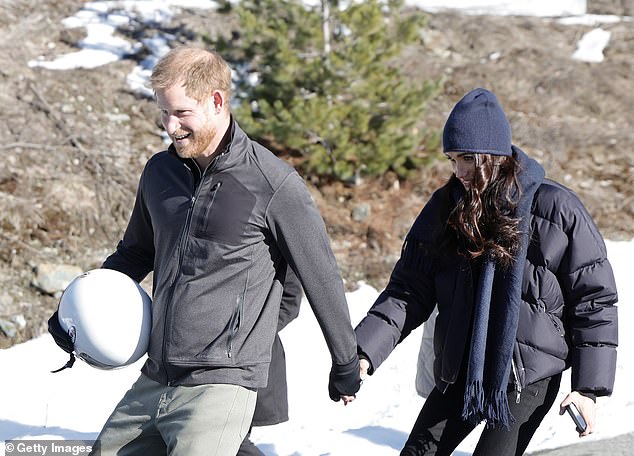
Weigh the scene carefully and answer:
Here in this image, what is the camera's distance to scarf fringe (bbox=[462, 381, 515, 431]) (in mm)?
3014

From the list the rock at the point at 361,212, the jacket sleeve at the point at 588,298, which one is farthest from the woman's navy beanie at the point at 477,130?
the rock at the point at 361,212

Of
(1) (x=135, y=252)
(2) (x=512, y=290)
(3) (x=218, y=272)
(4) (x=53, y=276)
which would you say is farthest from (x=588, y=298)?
(4) (x=53, y=276)

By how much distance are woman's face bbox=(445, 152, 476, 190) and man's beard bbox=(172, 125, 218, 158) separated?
2.83ft

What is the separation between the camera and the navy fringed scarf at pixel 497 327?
2994mm

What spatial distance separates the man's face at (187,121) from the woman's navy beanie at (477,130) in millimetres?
845

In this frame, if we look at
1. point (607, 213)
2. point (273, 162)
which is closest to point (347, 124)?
point (607, 213)

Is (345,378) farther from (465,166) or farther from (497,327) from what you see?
(465,166)

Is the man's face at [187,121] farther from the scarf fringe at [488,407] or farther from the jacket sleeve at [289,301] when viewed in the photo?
the scarf fringe at [488,407]

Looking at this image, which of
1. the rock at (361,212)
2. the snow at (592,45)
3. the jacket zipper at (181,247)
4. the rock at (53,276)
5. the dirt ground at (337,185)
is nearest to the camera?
the jacket zipper at (181,247)

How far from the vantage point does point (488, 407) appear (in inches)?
119

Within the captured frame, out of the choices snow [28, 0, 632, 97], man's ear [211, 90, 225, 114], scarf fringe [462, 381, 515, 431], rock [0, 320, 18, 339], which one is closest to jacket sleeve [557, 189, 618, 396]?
scarf fringe [462, 381, 515, 431]

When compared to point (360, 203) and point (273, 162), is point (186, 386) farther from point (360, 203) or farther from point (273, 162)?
point (360, 203)

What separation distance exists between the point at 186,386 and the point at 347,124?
676 centimetres

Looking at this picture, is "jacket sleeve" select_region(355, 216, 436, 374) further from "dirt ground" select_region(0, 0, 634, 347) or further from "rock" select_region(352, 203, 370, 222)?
"rock" select_region(352, 203, 370, 222)
